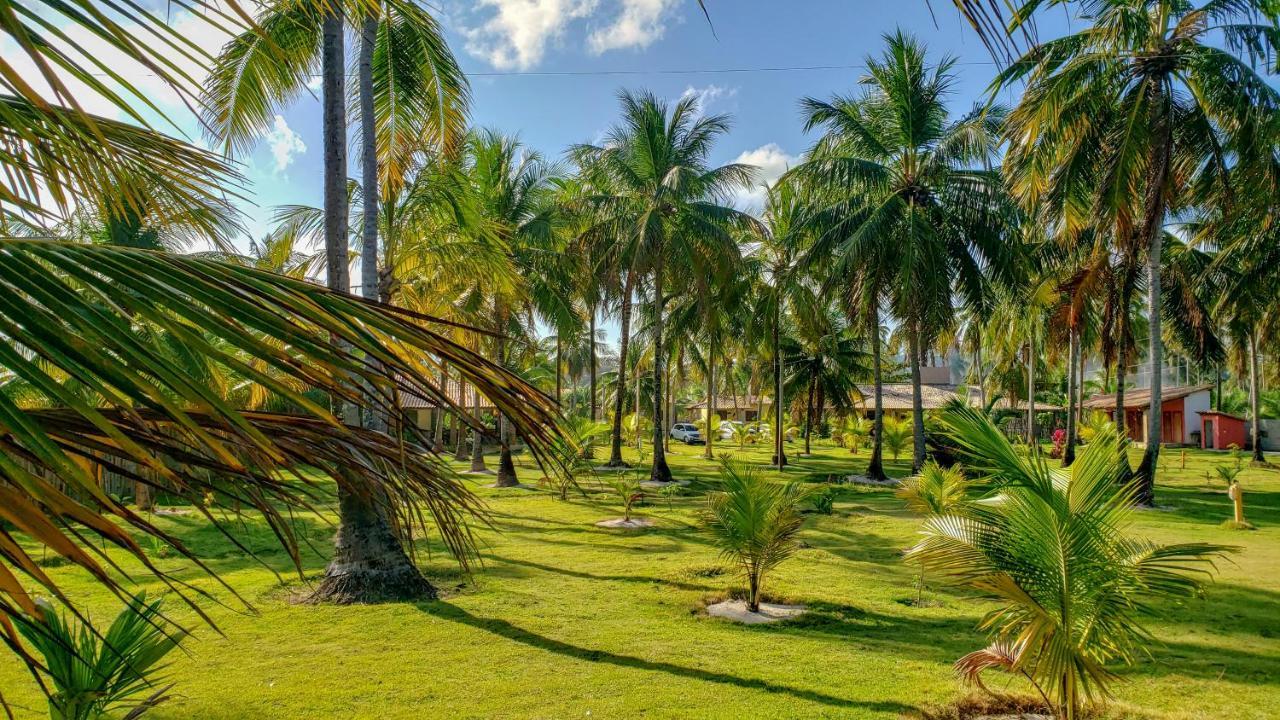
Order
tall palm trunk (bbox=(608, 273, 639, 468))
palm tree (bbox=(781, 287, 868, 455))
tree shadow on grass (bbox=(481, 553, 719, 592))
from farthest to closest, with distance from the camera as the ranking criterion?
palm tree (bbox=(781, 287, 868, 455)) < tall palm trunk (bbox=(608, 273, 639, 468)) < tree shadow on grass (bbox=(481, 553, 719, 592))

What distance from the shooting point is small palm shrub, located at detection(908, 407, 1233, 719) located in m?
4.23

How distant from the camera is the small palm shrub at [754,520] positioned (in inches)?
299

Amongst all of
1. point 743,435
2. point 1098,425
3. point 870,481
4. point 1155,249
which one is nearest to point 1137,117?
point 1155,249

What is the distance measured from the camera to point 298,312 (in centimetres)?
102

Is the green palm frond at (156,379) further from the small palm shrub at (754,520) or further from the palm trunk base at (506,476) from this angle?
the palm trunk base at (506,476)

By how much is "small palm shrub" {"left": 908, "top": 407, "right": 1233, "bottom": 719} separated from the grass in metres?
1.24

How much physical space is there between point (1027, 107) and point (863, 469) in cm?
1448

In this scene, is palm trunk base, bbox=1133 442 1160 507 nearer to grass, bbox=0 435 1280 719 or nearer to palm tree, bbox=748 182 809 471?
grass, bbox=0 435 1280 719

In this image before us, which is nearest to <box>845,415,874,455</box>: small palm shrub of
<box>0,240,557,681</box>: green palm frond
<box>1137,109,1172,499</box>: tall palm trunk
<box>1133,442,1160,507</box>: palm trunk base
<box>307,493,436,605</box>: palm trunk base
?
<box>1137,109,1172,499</box>: tall palm trunk

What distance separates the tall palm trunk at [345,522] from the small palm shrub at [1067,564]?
18.6 ft

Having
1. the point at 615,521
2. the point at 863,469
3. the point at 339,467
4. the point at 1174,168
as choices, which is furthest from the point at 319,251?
the point at 863,469

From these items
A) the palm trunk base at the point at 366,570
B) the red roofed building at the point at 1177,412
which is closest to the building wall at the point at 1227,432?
the red roofed building at the point at 1177,412

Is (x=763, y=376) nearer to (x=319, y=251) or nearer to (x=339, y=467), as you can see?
(x=319, y=251)

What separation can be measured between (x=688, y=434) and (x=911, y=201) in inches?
1020
